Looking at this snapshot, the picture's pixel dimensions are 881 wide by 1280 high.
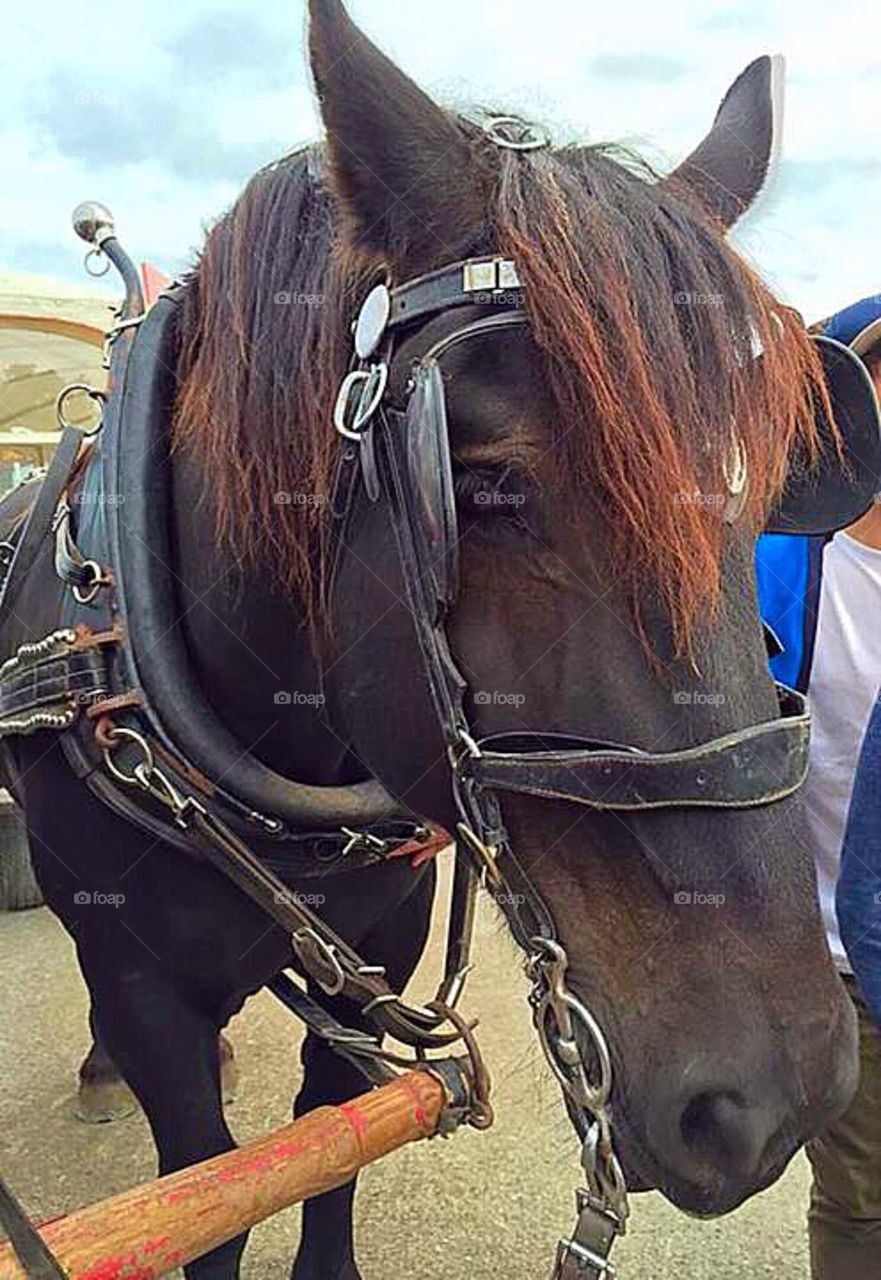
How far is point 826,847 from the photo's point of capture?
1.65m

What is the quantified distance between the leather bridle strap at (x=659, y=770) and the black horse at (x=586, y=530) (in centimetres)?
2

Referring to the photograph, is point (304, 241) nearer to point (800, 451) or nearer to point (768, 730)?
point (800, 451)

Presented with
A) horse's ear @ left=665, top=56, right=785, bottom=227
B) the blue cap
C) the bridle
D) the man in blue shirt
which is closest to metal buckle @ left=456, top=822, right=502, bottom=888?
the bridle

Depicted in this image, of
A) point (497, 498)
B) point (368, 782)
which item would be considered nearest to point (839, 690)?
point (368, 782)

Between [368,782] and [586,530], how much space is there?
0.66 metres

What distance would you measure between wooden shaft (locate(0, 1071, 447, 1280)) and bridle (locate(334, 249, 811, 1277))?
0.85ft

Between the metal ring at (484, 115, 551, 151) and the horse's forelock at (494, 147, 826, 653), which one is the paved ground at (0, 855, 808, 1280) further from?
the metal ring at (484, 115, 551, 151)

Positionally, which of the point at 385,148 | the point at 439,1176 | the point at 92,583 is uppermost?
the point at 385,148

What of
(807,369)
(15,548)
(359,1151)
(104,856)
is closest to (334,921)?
(104,856)

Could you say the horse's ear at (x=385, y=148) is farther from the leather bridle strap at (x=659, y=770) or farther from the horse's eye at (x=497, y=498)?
the leather bridle strap at (x=659, y=770)

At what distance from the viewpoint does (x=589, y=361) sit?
1.03m

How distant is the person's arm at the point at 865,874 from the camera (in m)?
1.41

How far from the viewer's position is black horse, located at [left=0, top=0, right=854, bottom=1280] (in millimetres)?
997

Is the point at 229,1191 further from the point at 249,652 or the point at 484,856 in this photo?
the point at 249,652
